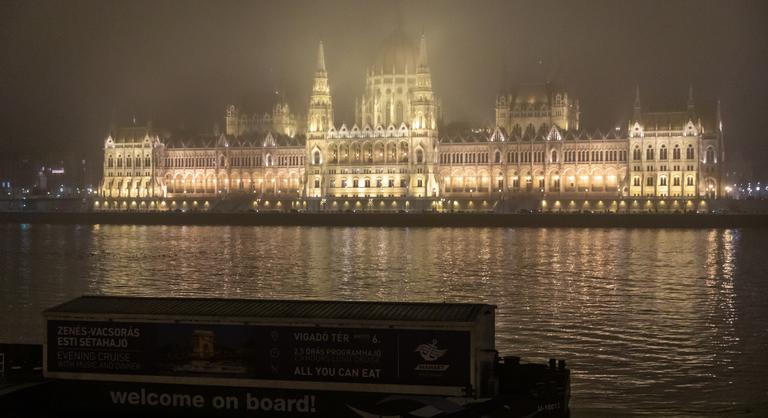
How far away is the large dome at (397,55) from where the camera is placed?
464 feet

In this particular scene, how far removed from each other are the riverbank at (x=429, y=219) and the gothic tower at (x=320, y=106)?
20264mm

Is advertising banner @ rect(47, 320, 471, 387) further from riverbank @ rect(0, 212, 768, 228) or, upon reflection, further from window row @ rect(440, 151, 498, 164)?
window row @ rect(440, 151, 498, 164)

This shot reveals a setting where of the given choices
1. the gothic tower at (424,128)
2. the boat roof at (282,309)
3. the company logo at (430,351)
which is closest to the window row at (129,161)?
the gothic tower at (424,128)

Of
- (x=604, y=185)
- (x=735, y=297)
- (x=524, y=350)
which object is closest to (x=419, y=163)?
(x=604, y=185)

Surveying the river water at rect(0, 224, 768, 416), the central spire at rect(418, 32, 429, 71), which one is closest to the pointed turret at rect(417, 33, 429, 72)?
the central spire at rect(418, 32, 429, 71)

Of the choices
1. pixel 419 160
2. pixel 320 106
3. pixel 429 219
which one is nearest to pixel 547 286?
pixel 429 219

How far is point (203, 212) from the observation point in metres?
127

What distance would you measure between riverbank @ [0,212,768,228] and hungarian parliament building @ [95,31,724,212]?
1043 centimetres

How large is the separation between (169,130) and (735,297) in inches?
5262

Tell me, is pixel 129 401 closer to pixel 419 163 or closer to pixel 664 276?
pixel 664 276

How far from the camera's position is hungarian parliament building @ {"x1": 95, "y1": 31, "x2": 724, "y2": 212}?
124m

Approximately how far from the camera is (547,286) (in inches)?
1582

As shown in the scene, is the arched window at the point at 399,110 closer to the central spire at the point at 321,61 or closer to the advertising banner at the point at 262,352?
the central spire at the point at 321,61

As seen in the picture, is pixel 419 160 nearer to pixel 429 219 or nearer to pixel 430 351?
pixel 429 219
